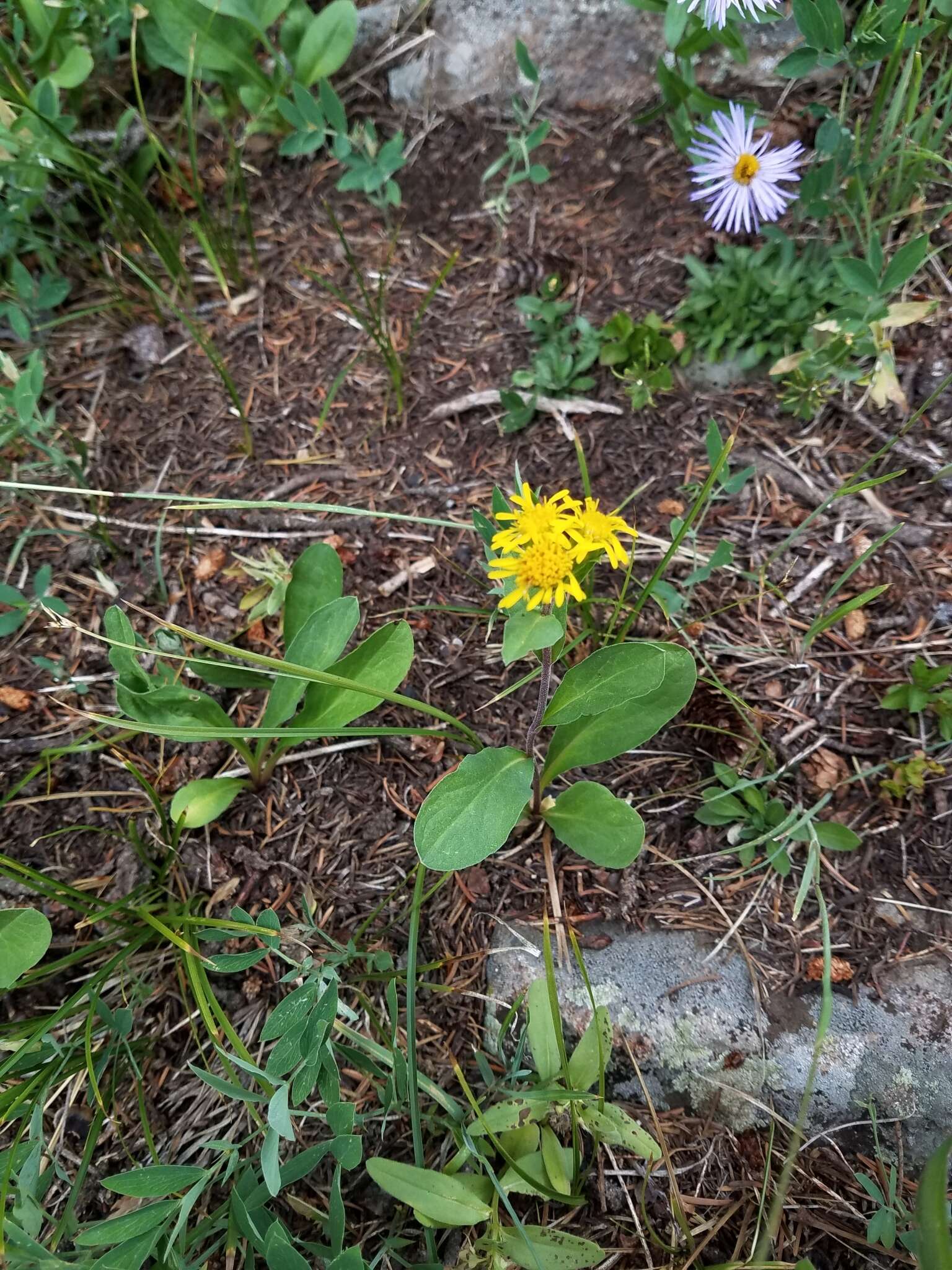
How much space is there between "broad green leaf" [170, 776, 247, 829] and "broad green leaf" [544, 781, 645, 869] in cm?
65

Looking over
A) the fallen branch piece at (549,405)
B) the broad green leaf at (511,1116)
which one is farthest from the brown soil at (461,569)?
the broad green leaf at (511,1116)

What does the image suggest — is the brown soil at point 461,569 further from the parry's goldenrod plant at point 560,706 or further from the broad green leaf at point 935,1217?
the broad green leaf at point 935,1217

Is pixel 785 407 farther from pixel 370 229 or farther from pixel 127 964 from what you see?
pixel 127 964

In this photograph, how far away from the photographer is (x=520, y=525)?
1.14m

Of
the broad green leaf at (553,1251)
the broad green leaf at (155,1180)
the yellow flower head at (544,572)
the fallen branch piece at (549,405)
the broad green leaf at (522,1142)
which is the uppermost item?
the fallen branch piece at (549,405)

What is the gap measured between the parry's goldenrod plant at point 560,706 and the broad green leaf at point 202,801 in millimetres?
553

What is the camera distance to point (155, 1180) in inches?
44.2

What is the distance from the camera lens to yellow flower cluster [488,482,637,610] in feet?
3.65

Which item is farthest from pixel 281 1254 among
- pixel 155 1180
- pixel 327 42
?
pixel 327 42

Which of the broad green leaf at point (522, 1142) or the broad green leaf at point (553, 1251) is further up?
the broad green leaf at point (522, 1142)

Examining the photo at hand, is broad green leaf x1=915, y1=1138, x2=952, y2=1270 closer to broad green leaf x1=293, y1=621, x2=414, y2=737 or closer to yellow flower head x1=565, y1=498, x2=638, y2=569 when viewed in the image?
yellow flower head x1=565, y1=498, x2=638, y2=569

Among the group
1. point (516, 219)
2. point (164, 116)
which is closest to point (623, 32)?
point (516, 219)

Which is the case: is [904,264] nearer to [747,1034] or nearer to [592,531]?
[592,531]

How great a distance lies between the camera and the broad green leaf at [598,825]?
1.28 metres
